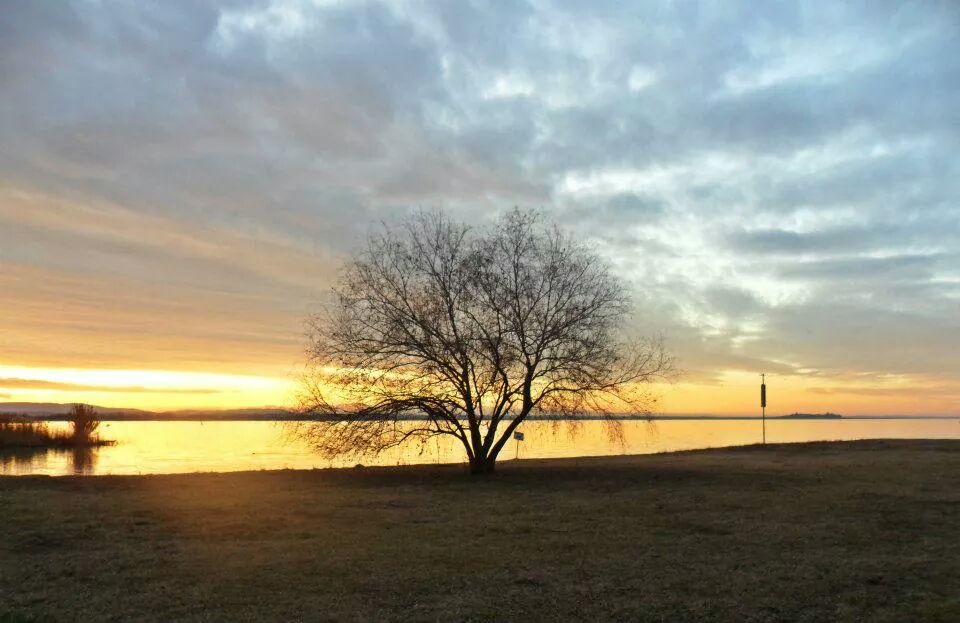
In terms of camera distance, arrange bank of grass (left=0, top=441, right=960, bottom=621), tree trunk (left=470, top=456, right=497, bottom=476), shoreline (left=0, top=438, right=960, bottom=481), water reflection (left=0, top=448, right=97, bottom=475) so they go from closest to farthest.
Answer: bank of grass (left=0, top=441, right=960, bottom=621) < shoreline (left=0, top=438, right=960, bottom=481) < tree trunk (left=470, top=456, right=497, bottom=476) < water reflection (left=0, top=448, right=97, bottom=475)

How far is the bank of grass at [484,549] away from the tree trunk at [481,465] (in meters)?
2.89

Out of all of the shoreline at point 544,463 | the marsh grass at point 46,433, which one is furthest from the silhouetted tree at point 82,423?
the shoreline at point 544,463

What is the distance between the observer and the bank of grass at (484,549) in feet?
29.1

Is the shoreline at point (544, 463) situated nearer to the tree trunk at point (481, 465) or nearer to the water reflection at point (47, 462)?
the tree trunk at point (481, 465)

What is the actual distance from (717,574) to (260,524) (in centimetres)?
854

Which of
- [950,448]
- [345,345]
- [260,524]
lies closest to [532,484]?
[345,345]

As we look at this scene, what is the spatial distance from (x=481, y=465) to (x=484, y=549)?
485 inches

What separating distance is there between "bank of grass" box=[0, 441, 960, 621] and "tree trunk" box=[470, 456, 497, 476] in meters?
2.89

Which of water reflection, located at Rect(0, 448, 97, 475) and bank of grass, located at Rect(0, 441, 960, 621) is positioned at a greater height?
bank of grass, located at Rect(0, 441, 960, 621)

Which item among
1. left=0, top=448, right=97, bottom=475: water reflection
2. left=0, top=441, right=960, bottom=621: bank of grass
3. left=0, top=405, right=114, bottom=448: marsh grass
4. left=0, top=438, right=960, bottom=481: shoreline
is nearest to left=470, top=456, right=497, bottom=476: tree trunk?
left=0, top=438, right=960, bottom=481: shoreline

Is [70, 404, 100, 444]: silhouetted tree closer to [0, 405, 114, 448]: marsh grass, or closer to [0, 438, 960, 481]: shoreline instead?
[0, 405, 114, 448]: marsh grass

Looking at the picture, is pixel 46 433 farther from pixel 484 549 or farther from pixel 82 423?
pixel 484 549

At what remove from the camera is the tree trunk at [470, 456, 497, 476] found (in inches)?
952

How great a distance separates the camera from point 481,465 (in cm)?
2419
